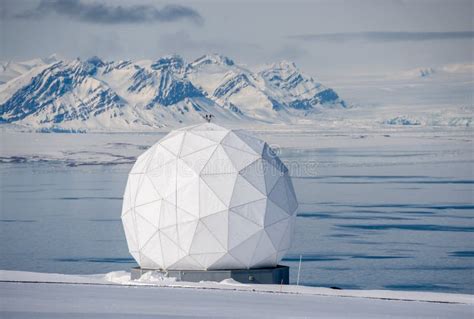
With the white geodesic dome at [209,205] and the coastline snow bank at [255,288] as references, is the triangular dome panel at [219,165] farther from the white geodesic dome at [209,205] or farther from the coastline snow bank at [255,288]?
the coastline snow bank at [255,288]

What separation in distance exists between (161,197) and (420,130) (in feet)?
215

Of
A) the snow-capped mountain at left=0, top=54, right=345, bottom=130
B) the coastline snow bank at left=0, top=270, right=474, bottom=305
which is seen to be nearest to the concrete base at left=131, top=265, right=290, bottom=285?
the coastline snow bank at left=0, top=270, right=474, bottom=305

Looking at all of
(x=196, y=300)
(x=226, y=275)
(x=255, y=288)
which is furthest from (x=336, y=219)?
(x=196, y=300)

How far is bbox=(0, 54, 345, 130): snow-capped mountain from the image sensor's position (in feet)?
381

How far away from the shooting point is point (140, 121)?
387 ft

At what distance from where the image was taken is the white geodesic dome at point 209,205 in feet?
92.2

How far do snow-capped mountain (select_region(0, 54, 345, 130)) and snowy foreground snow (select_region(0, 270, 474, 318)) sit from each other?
85395 mm

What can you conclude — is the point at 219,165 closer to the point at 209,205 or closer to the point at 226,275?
the point at 209,205

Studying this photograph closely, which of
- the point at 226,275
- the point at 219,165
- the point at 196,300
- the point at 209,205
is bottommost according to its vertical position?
the point at 196,300

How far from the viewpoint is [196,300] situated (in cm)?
2205

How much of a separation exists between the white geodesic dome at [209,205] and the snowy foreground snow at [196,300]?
130 centimetres

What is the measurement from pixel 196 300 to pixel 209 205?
6.29 metres

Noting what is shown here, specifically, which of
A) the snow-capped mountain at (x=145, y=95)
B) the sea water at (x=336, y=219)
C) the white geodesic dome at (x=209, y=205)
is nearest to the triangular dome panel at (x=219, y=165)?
the white geodesic dome at (x=209, y=205)

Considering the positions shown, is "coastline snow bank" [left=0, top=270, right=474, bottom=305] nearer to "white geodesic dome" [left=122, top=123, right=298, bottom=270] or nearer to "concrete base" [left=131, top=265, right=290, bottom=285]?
"concrete base" [left=131, top=265, right=290, bottom=285]
